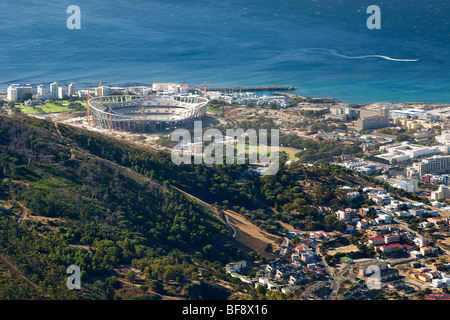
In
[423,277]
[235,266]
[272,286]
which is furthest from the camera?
[235,266]

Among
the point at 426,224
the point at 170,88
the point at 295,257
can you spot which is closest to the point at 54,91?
the point at 170,88

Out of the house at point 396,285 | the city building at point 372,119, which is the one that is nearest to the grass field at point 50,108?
the city building at point 372,119

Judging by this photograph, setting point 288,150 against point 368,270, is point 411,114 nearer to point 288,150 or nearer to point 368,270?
point 288,150

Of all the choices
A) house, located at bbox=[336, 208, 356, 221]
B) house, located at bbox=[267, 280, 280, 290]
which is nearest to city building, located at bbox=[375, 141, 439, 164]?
house, located at bbox=[336, 208, 356, 221]

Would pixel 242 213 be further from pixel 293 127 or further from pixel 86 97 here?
pixel 86 97
